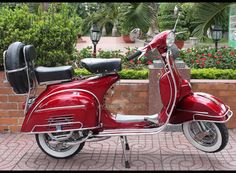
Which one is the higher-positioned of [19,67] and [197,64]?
[19,67]

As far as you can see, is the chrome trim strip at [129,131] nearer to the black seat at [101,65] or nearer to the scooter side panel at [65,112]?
the scooter side panel at [65,112]

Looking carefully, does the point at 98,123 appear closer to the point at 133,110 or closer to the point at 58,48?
the point at 133,110

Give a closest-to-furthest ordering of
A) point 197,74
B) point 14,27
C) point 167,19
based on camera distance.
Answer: point 14,27
point 197,74
point 167,19

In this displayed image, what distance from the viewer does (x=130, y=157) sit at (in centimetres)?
448

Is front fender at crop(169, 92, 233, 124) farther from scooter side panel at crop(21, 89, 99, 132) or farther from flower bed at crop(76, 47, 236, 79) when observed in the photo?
flower bed at crop(76, 47, 236, 79)

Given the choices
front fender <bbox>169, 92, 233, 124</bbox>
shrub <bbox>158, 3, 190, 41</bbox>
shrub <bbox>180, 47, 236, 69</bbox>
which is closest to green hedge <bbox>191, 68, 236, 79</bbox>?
shrub <bbox>180, 47, 236, 69</bbox>

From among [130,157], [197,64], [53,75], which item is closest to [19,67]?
[53,75]

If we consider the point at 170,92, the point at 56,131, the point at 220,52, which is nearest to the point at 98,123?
the point at 56,131

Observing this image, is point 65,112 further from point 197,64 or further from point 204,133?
point 197,64

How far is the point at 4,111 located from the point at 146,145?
6.56 feet

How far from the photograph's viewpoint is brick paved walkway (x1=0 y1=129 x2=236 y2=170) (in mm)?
4219

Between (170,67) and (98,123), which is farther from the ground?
(170,67)

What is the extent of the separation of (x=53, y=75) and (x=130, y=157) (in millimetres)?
1239

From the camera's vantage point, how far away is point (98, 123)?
4191 millimetres
